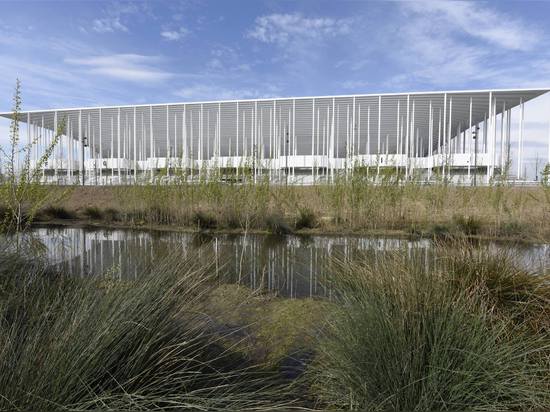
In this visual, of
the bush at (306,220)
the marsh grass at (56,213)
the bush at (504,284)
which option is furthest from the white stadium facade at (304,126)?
the bush at (504,284)

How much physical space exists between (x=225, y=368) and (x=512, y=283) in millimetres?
2323

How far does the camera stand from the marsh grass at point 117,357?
1798 mm

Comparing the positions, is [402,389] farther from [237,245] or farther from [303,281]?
[237,245]

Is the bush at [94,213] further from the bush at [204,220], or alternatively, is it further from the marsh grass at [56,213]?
the bush at [204,220]

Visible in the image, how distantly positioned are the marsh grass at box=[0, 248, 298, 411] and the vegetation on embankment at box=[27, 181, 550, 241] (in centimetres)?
977

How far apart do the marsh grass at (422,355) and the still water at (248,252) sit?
2.83ft

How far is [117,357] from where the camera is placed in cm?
203

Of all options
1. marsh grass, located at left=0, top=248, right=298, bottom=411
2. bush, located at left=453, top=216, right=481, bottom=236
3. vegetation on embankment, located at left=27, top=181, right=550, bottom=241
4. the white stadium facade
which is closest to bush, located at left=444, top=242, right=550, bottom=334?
marsh grass, located at left=0, top=248, right=298, bottom=411

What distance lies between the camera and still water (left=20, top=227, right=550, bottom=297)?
13.5ft

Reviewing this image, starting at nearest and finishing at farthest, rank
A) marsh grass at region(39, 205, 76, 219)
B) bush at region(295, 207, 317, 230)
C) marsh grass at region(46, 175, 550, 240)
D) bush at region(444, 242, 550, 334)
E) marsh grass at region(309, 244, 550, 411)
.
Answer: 1. marsh grass at region(309, 244, 550, 411)
2. bush at region(444, 242, 550, 334)
3. marsh grass at region(46, 175, 550, 240)
4. bush at region(295, 207, 317, 230)
5. marsh grass at region(39, 205, 76, 219)

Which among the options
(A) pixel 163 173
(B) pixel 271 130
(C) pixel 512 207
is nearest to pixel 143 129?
(B) pixel 271 130

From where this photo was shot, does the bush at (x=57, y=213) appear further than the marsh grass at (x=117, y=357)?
Yes

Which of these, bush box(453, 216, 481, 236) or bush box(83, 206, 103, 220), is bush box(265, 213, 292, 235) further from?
bush box(83, 206, 103, 220)

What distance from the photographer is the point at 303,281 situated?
6.63 m
